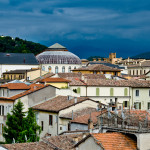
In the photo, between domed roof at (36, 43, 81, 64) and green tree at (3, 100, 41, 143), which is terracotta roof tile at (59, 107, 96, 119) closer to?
green tree at (3, 100, 41, 143)

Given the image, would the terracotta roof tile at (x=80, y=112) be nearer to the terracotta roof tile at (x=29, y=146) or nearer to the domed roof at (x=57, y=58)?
the terracotta roof tile at (x=29, y=146)

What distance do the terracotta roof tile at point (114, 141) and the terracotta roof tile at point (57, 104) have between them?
74.3 feet

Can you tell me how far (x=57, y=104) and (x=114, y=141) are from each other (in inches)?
1000

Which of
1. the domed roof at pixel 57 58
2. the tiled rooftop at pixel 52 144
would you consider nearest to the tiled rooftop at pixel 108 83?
the tiled rooftop at pixel 52 144

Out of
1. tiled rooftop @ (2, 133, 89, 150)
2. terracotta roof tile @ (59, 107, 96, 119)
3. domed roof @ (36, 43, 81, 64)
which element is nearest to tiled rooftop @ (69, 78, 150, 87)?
terracotta roof tile @ (59, 107, 96, 119)

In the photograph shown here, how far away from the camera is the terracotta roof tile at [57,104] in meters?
40.8

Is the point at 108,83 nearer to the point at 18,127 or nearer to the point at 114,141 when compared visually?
the point at 18,127

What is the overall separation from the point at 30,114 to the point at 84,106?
4.27 m

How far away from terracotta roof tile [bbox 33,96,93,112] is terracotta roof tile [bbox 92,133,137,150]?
22652mm

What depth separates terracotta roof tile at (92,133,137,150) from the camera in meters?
17.0

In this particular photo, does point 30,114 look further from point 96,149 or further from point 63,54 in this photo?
point 63,54

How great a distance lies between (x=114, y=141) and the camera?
17.3 metres

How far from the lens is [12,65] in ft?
366

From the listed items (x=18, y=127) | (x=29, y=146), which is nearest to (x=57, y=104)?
(x=18, y=127)
